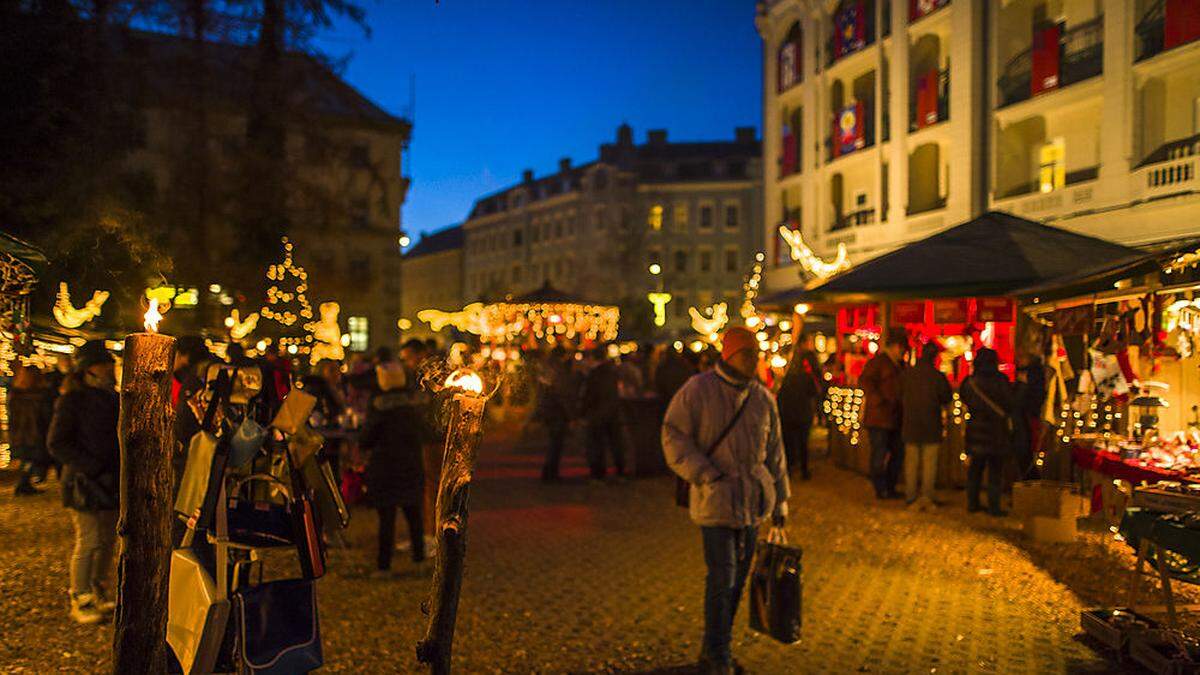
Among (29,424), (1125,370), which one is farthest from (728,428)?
(29,424)

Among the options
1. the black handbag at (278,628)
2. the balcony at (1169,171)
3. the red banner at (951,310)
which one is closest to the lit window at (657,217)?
the balcony at (1169,171)

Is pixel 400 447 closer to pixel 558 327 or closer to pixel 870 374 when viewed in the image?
pixel 870 374

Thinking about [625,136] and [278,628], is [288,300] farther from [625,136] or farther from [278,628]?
[625,136]

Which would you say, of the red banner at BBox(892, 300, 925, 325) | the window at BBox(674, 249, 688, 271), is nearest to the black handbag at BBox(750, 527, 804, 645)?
the red banner at BBox(892, 300, 925, 325)

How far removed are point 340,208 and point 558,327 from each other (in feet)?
22.7

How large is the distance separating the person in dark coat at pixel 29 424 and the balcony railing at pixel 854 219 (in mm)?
20873

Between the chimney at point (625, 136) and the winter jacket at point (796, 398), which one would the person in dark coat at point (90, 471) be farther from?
the chimney at point (625, 136)

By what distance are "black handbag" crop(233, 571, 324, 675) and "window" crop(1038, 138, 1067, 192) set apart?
64.9ft

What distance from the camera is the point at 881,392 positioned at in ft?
37.0

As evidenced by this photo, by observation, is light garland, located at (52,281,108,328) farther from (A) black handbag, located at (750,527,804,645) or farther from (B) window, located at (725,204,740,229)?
(B) window, located at (725,204,740,229)

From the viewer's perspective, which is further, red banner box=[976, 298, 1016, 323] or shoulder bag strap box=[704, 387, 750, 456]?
red banner box=[976, 298, 1016, 323]

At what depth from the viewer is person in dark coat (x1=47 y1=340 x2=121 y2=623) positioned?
6176mm

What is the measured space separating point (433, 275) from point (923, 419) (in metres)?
79.5

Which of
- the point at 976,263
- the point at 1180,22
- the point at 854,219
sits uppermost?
the point at 1180,22
